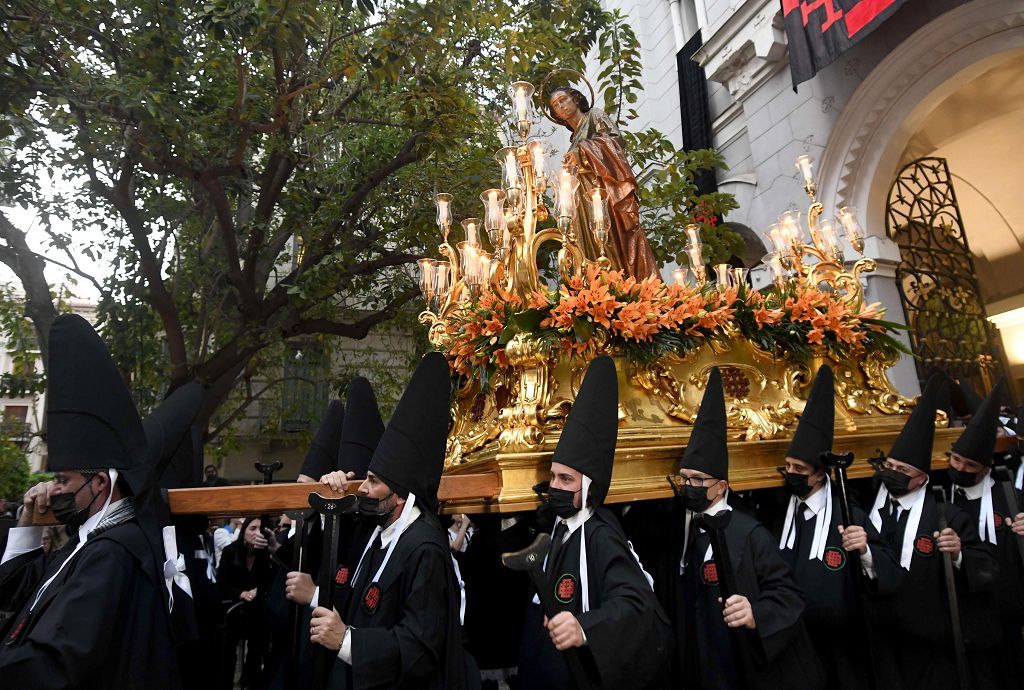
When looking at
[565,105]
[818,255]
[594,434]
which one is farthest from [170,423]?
[818,255]

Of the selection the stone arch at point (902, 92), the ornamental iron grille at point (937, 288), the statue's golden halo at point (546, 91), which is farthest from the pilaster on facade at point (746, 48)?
the statue's golden halo at point (546, 91)

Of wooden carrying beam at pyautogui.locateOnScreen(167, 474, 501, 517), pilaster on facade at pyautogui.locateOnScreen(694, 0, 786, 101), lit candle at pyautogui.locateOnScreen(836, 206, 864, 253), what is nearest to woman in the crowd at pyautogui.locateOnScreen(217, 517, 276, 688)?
wooden carrying beam at pyautogui.locateOnScreen(167, 474, 501, 517)

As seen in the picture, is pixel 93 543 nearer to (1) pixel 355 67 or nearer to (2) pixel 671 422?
(2) pixel 671 422

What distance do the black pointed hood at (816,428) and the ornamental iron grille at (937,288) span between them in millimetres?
5273

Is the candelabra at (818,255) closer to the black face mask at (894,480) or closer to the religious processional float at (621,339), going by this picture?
the religious processional float at (621,339)

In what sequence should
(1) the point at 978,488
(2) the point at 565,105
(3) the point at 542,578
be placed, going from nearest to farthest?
(3) the point at 542,578
(1) the point at 978,488
(2) the point at 565,105

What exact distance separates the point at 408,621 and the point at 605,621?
0.76 meters

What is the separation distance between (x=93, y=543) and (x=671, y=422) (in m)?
2.99

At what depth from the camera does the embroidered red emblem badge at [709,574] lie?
3.23m

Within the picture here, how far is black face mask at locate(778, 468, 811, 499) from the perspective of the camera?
3725mm

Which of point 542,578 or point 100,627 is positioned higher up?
point 542,578

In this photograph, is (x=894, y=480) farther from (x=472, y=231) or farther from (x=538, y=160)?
(x=472, y=231)

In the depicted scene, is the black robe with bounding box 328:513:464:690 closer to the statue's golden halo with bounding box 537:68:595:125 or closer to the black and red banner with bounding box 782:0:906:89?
the statue's golden halo with bounding box 537:68:595:125

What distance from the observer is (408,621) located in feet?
8.36
